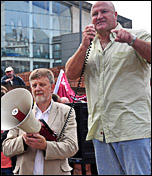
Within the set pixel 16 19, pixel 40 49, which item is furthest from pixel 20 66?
pixel 16 19

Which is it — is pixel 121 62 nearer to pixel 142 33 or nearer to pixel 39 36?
pixel 142 33

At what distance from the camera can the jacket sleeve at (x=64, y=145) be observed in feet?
5.64

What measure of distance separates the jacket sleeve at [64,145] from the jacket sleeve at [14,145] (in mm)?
142

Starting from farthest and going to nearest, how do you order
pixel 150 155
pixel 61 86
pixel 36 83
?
1. pixel 61 86
2. pixel 36 83
3. pixel 150 155

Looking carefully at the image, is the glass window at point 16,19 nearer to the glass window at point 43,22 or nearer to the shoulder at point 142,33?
the glass window at point 43,22

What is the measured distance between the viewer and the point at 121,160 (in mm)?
1082

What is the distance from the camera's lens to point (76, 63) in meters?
1.20

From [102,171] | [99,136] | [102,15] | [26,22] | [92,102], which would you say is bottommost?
[102,171]

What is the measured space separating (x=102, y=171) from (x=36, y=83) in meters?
0.92

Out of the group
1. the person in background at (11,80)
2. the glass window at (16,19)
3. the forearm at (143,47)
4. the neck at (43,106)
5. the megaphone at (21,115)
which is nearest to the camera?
the forearm at (143,47)

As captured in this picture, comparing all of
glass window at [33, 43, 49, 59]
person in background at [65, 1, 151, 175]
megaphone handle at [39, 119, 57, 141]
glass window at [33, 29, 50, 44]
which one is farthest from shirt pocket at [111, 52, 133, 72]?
glass window at [33, 29, 50, 44]

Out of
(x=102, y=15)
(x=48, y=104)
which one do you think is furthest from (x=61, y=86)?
(x=102, y=15)

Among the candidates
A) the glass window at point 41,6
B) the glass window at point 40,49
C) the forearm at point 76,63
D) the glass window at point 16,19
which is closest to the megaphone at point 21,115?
the forearm at point 76,63

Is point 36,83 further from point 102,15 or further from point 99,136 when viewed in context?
point 102,15
